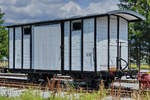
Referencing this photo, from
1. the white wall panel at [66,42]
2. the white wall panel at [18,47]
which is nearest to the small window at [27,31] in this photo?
the white wall panel at [18,47]

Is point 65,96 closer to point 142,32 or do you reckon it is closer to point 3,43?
point 142,32

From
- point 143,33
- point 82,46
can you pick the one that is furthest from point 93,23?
point 143,33

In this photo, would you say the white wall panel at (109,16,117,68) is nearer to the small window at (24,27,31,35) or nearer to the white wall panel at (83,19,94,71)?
the white wall panel at (83,19,94,71)

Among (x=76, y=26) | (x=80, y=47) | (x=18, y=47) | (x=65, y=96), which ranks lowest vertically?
(x=65, y=96)

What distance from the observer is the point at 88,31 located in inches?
482

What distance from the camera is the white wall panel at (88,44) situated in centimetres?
1205

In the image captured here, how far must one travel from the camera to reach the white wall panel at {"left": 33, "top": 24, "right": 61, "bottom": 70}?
44.2ft

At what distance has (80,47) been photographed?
12.5 meters

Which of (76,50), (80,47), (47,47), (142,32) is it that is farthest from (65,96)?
(142,32)

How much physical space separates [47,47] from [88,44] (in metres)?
2.80

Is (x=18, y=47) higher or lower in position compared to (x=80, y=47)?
higher

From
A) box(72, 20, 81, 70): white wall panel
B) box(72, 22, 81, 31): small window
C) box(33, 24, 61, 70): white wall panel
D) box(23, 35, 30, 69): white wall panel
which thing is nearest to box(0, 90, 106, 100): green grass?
box(72, 20, 81, 70): white wall panel

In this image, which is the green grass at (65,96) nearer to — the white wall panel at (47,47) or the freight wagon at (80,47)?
the freight wagon at (80,47)

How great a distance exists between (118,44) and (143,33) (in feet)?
35.3
